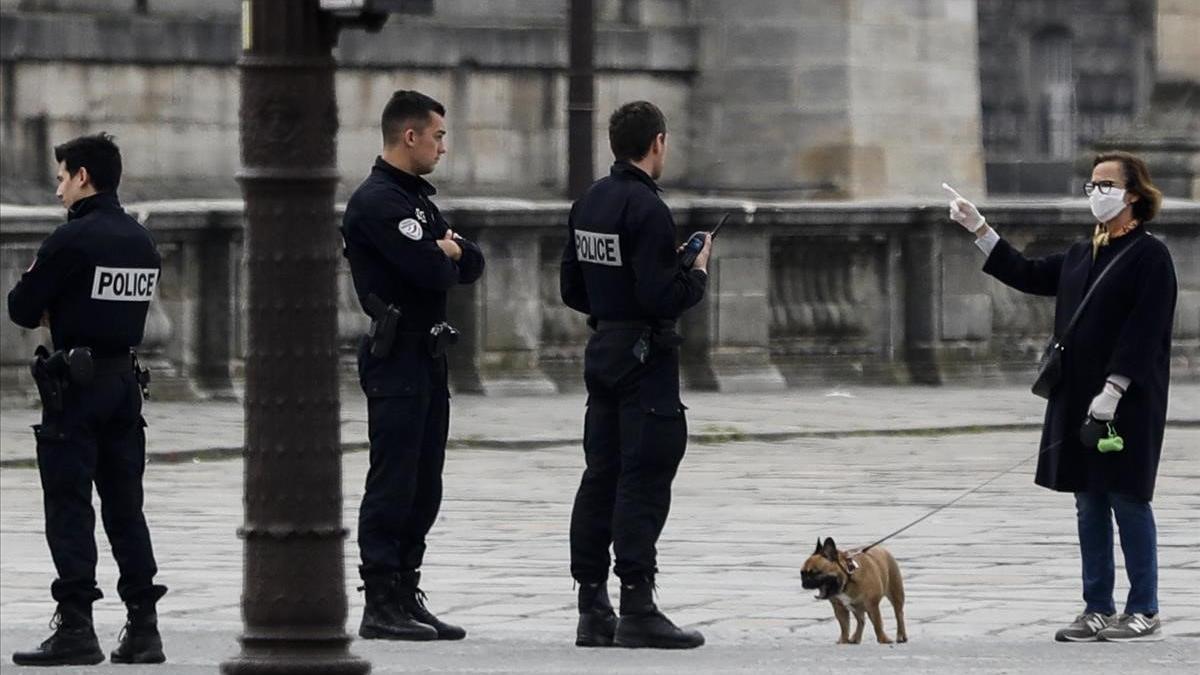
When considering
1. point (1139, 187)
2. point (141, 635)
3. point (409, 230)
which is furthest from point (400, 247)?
point (1139, 187)

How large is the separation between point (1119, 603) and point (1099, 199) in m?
1.60

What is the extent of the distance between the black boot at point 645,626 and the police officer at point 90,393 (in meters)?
1.44

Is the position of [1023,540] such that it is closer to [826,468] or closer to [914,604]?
[914,604]

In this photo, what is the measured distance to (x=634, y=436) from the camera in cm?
1098

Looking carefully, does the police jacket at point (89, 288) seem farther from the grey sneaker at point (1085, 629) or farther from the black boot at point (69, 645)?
the grey sneaker at point (1085, 629)

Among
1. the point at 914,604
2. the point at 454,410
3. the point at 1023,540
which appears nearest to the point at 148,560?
the point at 914,604

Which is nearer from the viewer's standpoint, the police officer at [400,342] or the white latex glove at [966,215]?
the police officer at [400,342]

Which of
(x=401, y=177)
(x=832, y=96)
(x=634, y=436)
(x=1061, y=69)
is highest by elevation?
(x=1061, y=69)

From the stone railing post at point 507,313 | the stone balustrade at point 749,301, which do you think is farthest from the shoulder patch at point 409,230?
the stone railing post at point 507,313

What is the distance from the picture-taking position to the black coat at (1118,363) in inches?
430

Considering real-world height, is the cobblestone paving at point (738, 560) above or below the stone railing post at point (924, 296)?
below

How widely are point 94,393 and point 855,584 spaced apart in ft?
7.84

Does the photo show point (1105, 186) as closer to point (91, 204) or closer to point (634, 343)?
point (634, 343)

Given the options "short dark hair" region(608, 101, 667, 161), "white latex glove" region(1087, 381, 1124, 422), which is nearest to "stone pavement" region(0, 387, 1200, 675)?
"white latex glove" region(1087, 381, 1124, 422)
